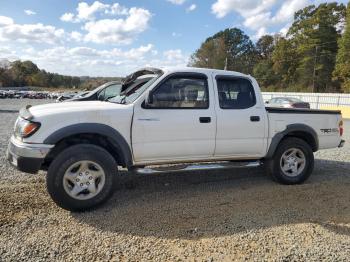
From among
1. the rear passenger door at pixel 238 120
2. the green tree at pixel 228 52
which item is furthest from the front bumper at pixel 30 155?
the green tree at pixel 228 52

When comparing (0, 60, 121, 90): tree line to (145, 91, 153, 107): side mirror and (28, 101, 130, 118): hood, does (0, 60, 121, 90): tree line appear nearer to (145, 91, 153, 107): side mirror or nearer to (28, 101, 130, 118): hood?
(28, 101, 130, 118): hood

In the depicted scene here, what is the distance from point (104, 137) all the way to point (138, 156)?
0.54m

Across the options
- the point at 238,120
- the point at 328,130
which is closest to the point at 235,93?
the point at 238,120

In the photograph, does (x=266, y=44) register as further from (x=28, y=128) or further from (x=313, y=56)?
(x=28, y=128)

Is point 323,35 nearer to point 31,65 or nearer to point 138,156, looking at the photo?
point 138,156

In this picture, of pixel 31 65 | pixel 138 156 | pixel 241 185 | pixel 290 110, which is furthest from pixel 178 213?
pixel 31 65

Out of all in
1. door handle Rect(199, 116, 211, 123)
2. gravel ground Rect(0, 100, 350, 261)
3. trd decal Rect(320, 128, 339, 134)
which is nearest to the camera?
gravel ground Rect(0, 100, 350, 261)

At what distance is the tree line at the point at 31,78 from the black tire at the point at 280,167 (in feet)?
356

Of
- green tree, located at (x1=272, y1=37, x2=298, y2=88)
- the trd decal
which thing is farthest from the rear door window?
green tree, located at (x1=272, y1=37, x2=298, y2=88)

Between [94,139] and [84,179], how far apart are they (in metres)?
0.60

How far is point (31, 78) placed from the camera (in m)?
130

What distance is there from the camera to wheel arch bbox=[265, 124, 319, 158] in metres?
6.09

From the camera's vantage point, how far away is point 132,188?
584 centimetres

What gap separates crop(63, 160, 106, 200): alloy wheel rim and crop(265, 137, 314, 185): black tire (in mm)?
2978
